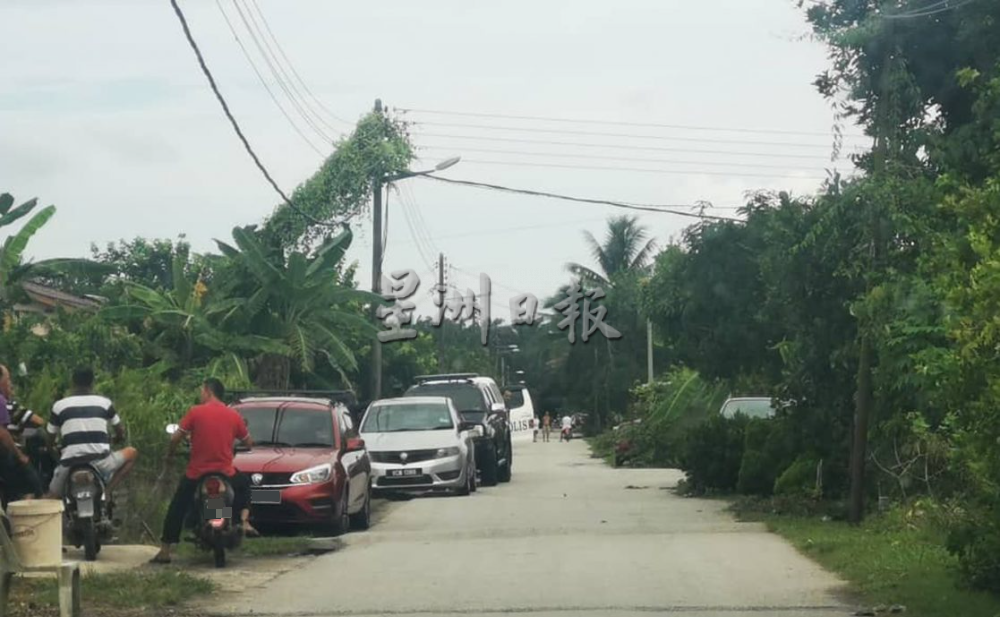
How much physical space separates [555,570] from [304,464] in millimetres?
5066

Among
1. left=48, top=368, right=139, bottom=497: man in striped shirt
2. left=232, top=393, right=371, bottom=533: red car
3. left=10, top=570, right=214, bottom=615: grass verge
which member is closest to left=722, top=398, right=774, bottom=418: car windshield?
left=232, top=393, right=371, bottom=533: red car

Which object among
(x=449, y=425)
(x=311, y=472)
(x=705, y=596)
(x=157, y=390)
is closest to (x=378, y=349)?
(x=449, y=425)

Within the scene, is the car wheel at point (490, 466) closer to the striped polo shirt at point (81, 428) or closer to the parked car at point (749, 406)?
the parked car at point (749, 406)

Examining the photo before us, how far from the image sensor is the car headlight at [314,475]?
57.5 ft

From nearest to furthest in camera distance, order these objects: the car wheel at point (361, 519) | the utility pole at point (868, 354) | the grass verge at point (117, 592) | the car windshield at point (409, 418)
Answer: the grass verge at point (117, 592) < the utility pole at point (868, 354) < the car wheel at point (361, 519) < the car windshield at point (409, 418)

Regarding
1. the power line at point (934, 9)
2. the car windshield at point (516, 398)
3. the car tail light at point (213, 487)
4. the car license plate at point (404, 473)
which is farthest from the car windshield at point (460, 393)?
the car windshield at point (516, 398)

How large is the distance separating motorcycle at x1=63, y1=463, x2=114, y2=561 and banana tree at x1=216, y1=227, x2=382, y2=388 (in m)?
17.4

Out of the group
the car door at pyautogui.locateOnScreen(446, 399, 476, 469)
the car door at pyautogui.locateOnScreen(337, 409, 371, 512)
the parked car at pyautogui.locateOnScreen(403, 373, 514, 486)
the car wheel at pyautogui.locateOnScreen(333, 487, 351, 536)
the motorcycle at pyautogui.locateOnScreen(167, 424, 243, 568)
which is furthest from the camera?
the parked car at pyautogui.locateOnScreen(403, 373, 514, 486)

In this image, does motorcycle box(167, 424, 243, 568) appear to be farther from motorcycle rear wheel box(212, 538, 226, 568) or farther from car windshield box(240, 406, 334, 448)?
car windshield box(240, 406, 334, 448)

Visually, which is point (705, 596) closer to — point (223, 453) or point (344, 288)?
point (223, 453)

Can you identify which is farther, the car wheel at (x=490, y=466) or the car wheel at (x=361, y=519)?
the car wheel at (x=490, y=466)

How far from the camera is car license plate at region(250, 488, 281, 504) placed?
17469mm

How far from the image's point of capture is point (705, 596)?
11.7 meters

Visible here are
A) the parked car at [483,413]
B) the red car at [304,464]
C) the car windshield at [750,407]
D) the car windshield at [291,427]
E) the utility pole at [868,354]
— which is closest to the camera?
the utility pole at [868,354]
